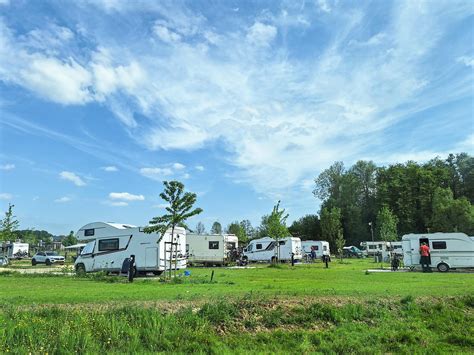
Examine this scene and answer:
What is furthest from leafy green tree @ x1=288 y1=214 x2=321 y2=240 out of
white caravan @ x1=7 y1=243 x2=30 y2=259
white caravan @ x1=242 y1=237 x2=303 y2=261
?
white caravan @ x1=7 y1=243 x2=30 y2=259

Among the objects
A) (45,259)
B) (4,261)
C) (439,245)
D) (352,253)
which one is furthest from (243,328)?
(352,253)

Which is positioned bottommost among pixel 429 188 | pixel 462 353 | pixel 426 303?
pixel 462 353

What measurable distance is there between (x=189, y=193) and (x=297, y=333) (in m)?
11.9

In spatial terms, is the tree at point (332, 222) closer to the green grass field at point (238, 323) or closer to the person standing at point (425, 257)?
the person standing at point (425, 257)

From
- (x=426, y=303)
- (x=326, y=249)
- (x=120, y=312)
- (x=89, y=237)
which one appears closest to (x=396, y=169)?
(x=326, y=249)

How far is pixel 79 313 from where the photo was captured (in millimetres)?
9422

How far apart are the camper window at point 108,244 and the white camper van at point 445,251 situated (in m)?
18.4

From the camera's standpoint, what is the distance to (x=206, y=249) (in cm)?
3709

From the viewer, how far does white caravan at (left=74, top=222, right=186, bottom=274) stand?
80.9 ft

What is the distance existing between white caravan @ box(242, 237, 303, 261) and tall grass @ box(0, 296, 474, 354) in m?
29.4

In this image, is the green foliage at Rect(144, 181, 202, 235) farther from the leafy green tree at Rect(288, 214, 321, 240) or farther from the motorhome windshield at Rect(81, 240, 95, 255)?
the leafy green tree at Rect(288, 214, 321, 240)

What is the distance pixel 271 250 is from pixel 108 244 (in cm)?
1949

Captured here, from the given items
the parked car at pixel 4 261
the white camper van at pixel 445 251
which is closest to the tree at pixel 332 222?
the white camper van at pixel 445 251

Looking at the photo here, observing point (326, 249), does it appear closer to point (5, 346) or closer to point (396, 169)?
point (396, 169)
